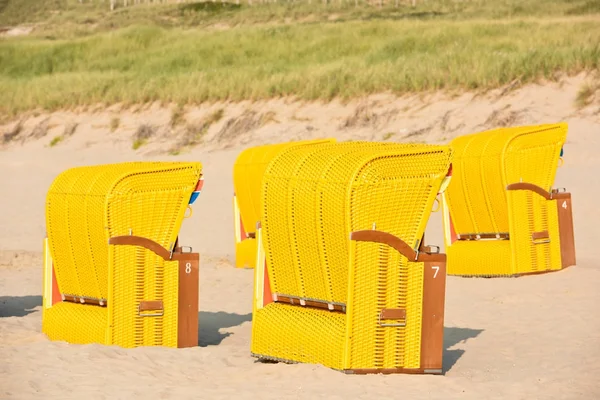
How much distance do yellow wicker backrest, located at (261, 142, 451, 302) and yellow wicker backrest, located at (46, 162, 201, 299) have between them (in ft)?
3.60

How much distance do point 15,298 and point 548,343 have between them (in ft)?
20.4

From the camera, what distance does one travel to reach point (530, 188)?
13.9m

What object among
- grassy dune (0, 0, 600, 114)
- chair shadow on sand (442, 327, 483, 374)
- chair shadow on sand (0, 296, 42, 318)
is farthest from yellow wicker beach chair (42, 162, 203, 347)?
grassy dune (0, 0, 600, 114)

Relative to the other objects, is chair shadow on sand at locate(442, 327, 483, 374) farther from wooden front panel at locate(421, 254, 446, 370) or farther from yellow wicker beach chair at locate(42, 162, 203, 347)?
yellow wicker beach chair at locate(42, 162, 203, 347)

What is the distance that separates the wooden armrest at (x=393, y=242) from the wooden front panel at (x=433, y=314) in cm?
5

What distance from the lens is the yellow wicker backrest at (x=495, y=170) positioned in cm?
1385

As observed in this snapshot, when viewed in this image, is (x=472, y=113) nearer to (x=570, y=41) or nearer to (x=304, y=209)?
(x=570, y=41)

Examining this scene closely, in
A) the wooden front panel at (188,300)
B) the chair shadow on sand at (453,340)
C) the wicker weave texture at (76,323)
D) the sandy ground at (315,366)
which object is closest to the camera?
the sandy ground at (315,366)

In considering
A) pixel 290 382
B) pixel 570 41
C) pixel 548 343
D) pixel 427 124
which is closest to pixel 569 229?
pixel 548 343

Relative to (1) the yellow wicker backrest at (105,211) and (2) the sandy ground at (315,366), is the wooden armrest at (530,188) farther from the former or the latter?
(1) the yellow wicker backrest at (105,211)

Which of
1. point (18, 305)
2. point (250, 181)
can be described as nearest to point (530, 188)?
point (250, 181)

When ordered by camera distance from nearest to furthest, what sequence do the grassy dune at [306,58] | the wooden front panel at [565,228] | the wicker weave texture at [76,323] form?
the wicker weave texture at [76,323] < the wooden front panel at [565,228] < the grassy dune at [306,58]

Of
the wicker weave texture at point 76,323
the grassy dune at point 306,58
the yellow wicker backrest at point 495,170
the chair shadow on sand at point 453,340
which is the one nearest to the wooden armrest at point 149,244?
the wicker weave texture at point 76,323

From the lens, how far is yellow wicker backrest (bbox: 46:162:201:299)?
9891 mm
